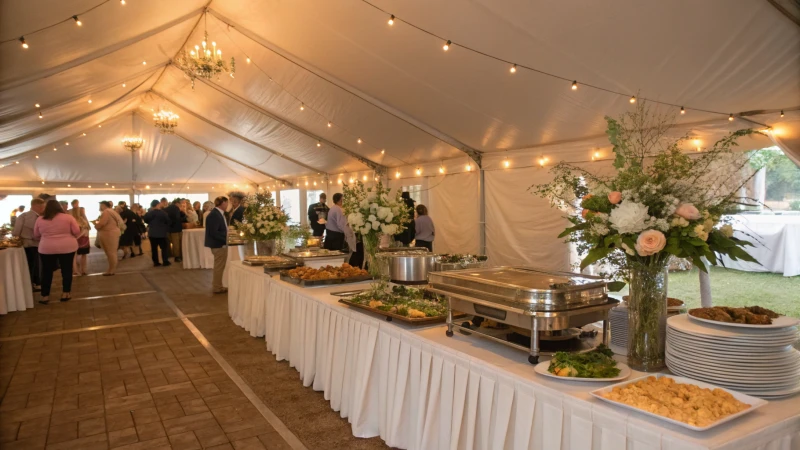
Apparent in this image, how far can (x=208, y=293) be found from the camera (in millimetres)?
7129

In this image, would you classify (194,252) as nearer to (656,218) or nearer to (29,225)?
(29,225)

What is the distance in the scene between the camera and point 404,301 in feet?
9.11

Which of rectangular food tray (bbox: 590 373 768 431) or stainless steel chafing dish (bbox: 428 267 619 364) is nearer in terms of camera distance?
rectangular food tray (bbox: 590 373 768 431)

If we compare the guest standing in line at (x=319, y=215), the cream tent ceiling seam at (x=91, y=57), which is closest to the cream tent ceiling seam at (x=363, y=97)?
the cream tent ceiling seam at (x=91, y=57)

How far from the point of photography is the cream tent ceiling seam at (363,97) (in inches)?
248

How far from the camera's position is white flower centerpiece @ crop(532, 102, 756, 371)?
5.38ft

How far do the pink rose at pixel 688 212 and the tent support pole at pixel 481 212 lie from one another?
21.7 feet

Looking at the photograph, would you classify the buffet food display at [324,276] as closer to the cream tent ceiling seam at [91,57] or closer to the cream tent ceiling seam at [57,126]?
the cream tent ceiling seam at [91,57]

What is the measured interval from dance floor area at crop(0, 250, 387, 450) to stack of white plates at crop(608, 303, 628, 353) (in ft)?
4.39

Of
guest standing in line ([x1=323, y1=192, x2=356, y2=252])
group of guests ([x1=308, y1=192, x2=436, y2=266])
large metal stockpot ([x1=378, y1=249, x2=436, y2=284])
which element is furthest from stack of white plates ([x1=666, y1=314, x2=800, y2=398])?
guest standing in line ([x1=323, y1=192, x2=356, y2=252])

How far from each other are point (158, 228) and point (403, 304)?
346 inches

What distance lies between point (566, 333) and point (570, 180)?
0.61 meters

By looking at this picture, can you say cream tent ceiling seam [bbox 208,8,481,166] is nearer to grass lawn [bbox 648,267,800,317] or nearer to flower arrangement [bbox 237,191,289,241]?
flower arrangement [bbox 237,191,289,241]

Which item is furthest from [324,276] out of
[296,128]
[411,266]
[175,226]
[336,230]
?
[175,226]
